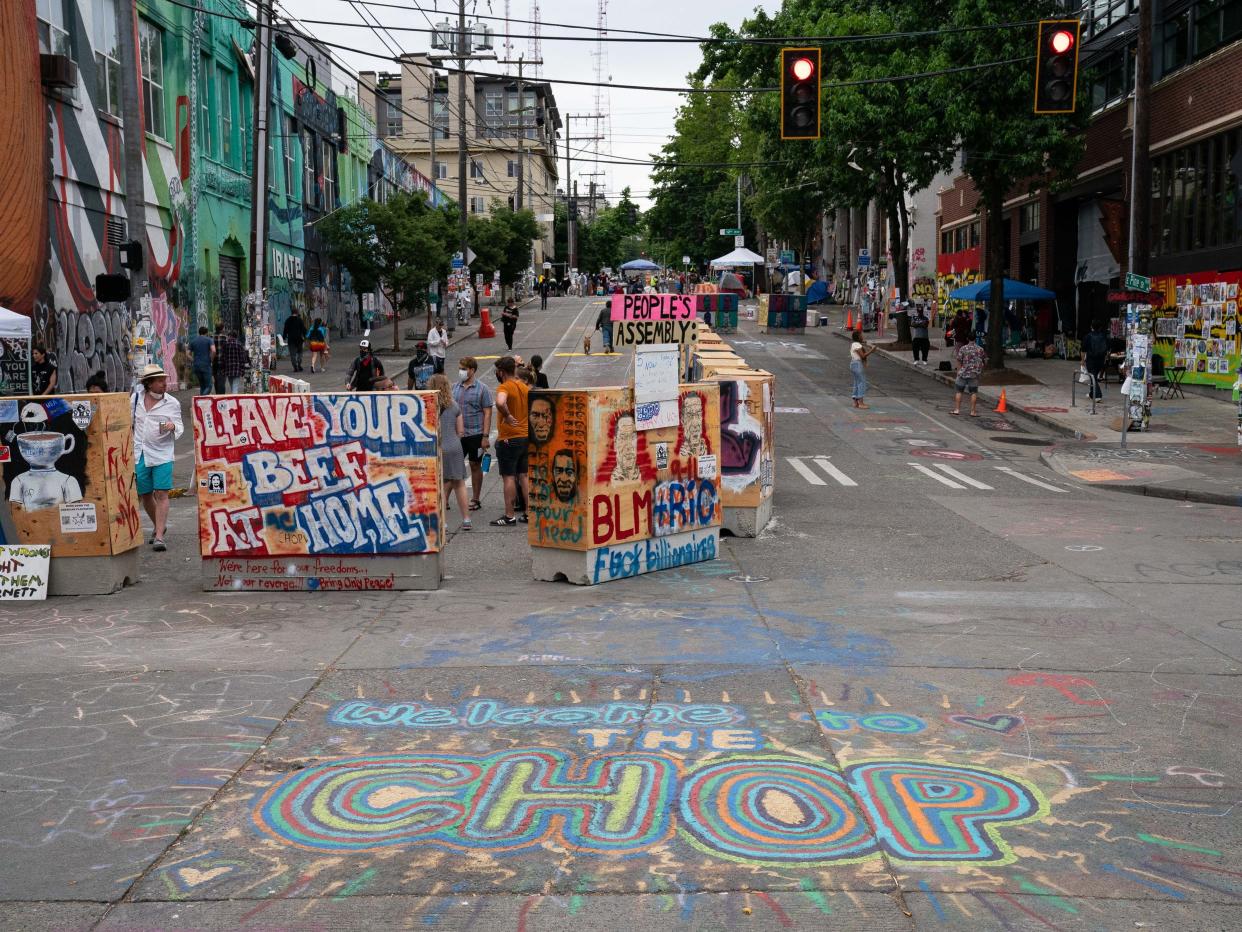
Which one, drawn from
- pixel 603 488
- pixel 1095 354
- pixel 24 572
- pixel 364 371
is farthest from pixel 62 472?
pixel 1095 354

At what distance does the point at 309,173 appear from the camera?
42.3 metres

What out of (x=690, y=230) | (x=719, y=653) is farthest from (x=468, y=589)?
(x=690, y=230)

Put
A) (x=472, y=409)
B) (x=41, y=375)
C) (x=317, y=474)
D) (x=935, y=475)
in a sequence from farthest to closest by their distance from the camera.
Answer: (x=935, y=475) < (x=41, y=375) < (x=472, y=409) < (x=317, y=474)

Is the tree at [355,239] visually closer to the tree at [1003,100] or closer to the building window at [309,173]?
the building window at [309,173]

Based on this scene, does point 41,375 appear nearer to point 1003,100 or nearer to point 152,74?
point 152,74

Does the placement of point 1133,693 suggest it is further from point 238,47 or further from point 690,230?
Result: point 690,230

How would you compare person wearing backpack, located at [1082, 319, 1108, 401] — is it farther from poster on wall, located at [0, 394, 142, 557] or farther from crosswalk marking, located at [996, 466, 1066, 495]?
poster on wall, located at [0, 394, 142, 557]

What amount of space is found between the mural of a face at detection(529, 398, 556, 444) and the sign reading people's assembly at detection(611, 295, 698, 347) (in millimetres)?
1577

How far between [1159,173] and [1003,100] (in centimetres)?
458

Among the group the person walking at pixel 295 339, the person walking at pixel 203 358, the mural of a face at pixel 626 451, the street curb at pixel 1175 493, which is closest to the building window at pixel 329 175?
the person walking at pixel 295 339

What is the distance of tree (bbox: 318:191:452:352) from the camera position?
1497 inches

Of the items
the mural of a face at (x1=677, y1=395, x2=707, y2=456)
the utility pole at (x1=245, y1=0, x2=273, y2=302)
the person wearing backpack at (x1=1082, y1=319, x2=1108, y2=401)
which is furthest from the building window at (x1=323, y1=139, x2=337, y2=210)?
the mural of a face at (x1=677, y1=395, x2=707, y2=456)

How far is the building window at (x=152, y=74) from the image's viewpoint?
26.9m

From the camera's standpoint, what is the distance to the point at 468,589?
10297 mm
